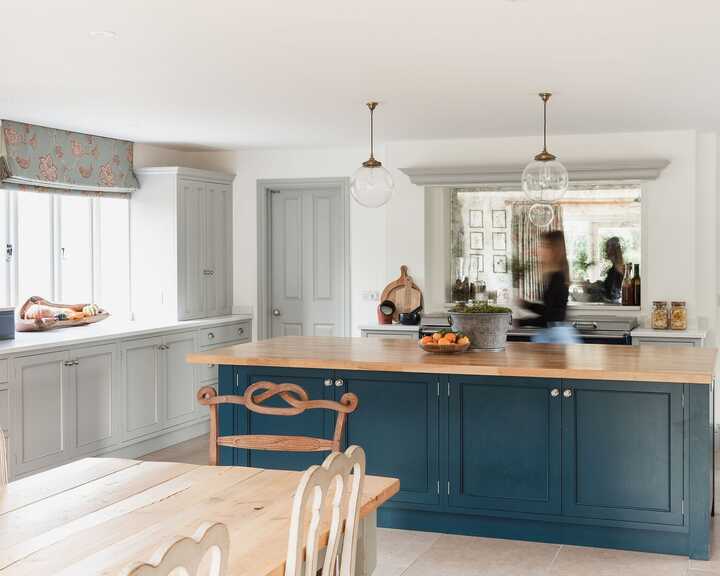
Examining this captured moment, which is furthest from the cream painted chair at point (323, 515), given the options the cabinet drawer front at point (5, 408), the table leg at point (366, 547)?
the cabinet drawer front at point (5, 408)

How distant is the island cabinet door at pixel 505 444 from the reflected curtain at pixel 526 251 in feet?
9.65

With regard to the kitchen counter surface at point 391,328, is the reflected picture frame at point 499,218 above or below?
above

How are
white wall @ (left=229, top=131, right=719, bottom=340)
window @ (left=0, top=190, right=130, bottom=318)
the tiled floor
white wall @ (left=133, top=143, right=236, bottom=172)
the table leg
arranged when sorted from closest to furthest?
the table leg
the tiled floor
window @ (left=0, top=190, right=130, bottom=318)
white wall @ (left=229, top=131, right=719, bottom=340)
white wall @ (left=133, top=143, right=236, bottom=172)

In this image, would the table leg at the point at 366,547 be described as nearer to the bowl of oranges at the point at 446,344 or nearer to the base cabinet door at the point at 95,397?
the bowl of oranges at the point at 446,344

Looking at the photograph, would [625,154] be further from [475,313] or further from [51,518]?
[51,518]

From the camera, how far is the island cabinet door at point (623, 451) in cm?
409

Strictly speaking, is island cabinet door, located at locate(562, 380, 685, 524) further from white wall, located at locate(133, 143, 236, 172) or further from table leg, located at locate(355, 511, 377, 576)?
white wall, located at locate(133, 143, 236, 172)

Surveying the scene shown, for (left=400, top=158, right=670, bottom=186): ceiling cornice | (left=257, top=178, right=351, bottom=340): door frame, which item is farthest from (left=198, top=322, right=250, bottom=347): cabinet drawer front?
(left=400, top=158, right=670, bottom=186): ceiling cornice

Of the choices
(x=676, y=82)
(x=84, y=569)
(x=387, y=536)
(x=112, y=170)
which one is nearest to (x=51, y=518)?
(x=84, y=569)

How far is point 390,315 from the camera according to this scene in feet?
23.8

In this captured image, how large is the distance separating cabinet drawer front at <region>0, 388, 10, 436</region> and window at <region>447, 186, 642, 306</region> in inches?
143

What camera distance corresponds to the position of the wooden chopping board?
24.0ft

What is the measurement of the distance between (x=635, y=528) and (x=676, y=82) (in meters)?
2.35

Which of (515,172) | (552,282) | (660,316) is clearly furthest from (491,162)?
(660,316)
